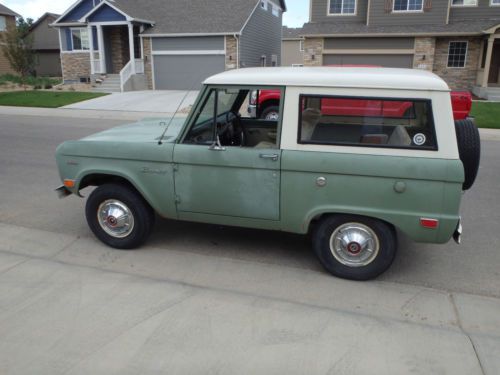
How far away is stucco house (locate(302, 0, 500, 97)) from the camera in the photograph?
2236cm

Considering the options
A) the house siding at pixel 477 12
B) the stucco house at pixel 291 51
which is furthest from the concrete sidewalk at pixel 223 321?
→ the stucco house at pixel 291 51

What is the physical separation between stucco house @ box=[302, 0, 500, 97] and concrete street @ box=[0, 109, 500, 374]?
19113 millimetres

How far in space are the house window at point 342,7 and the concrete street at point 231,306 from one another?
2106cm

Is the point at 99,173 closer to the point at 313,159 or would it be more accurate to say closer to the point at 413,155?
the point at 313,159

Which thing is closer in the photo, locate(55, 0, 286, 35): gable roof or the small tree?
locate(55, 0, 286, 35): gable roof

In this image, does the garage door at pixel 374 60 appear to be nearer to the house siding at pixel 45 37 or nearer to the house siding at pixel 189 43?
the house siding at pixel 189 43

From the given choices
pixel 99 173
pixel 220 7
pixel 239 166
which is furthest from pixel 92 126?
pixel 220 7

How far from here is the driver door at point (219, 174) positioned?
4.07 metres

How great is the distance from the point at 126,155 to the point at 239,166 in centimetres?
117

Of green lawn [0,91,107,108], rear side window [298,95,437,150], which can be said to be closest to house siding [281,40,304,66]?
green lawn [0,91,107,108]

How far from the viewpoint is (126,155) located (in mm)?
4445

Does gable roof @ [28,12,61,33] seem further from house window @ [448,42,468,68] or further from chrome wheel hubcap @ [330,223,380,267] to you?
chrome wheel hubcap @ [330,223,380,267]

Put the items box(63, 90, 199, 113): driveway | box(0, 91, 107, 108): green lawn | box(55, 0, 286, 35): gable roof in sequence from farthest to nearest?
box(55, 0, 286, 35): gable roof
box(0, 91, 107, 108): green lawn
box(63, 90, 199, 113): driveway

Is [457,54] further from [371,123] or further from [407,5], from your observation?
[371,123]
